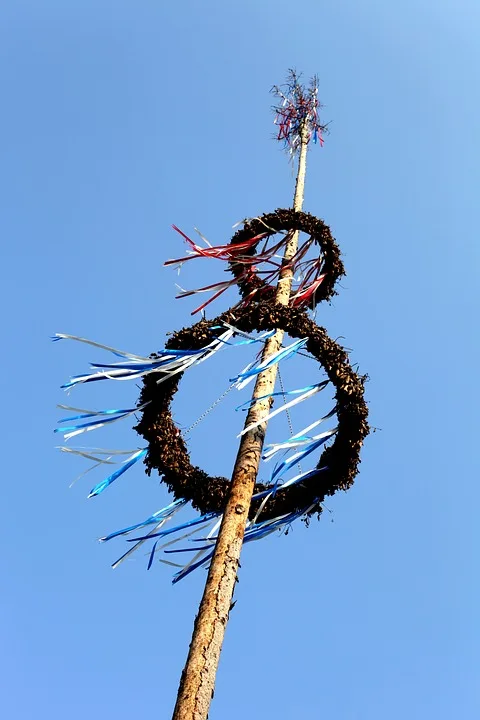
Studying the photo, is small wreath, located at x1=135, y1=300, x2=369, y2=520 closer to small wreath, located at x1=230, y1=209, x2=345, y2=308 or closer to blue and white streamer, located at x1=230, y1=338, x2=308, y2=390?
blue and white streamer, located at x1=230, y1=338, x2=308, y2=390

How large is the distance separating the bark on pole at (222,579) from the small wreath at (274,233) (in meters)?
1.97

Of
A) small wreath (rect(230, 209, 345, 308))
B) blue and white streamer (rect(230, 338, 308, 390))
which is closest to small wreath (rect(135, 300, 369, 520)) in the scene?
blue and white streamer (rect(230, 338, 308, 390))

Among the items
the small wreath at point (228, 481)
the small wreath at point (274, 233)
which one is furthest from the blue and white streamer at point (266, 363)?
the small wreath at point (274, 233)

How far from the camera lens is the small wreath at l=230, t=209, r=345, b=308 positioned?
9344 mm

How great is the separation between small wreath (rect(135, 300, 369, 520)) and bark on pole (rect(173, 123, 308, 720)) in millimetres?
452

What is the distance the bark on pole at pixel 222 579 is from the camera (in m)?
4.56

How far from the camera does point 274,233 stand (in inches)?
378

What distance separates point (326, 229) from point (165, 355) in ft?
10.1

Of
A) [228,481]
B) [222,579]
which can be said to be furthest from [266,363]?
[222,579]

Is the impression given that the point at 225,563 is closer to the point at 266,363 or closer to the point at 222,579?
the point at 222,579

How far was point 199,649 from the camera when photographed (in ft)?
15.8

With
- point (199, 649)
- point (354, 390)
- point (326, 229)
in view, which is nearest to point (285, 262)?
point (326, 229)

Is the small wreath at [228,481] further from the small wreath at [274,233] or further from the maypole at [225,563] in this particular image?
the small wreath at [274,233]

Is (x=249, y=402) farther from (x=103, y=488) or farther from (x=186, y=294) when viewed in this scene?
(x=186, y=294)
